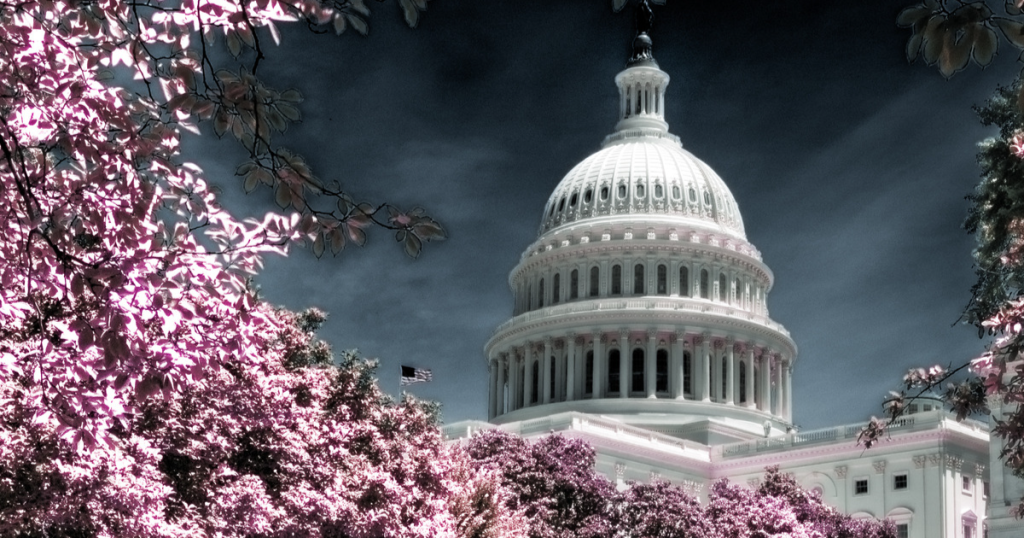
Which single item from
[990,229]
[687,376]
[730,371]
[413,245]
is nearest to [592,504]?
[990,229]

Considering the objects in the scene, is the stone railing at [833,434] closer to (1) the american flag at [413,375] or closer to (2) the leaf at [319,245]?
(1) the american flag at [413,375]

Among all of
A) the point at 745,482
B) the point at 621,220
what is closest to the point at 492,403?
the point at 621,220

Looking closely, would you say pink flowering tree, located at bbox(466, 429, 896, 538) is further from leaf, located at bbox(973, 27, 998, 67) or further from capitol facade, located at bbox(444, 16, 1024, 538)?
leaf, located at bbox(973, 27, 998, 67)

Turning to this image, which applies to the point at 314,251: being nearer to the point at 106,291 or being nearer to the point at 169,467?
the point at 106,291

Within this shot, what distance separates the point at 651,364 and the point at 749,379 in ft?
33.4

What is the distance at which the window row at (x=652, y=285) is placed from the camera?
130750mm

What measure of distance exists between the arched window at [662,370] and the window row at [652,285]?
5981 millimetres

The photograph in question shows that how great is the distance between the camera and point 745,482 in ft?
354

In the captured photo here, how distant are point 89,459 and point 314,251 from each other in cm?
1709

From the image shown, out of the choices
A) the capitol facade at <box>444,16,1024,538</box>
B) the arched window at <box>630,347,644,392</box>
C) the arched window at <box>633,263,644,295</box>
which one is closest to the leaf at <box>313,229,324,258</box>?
the capitol facade at <box>444,16,1024,538</box>

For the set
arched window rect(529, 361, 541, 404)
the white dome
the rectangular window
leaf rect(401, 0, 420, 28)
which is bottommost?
leaf rect(401, 0, 420, 28)

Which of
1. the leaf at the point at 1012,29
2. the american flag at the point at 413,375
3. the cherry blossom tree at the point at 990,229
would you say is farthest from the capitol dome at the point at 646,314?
the leaf at the point at 1012,29

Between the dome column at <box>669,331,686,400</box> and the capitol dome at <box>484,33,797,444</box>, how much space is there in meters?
0.13

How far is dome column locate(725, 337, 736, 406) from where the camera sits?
12569cm
